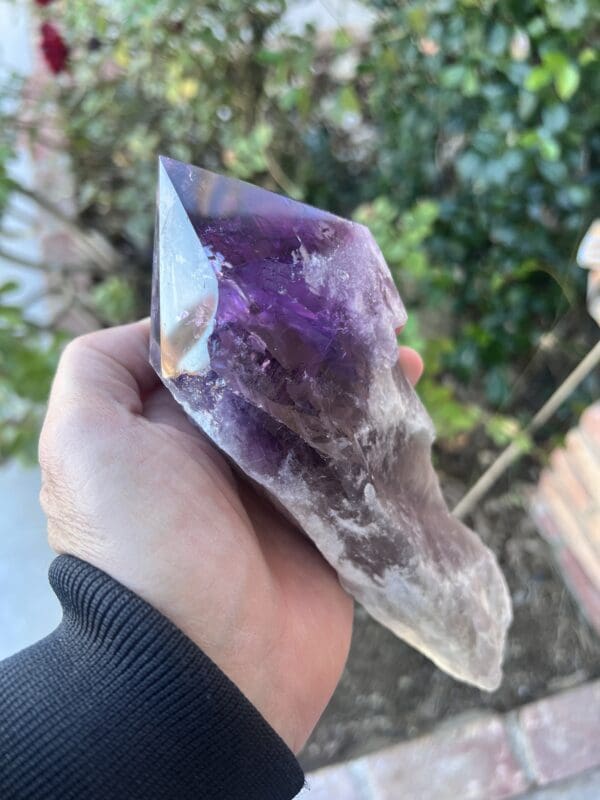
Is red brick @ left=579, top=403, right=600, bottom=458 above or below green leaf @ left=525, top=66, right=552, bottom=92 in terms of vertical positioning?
below

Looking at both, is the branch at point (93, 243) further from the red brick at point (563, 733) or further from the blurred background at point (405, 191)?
the red brick at point (563, 733)

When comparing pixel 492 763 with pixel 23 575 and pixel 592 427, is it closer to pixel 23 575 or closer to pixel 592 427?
pixel 592 427

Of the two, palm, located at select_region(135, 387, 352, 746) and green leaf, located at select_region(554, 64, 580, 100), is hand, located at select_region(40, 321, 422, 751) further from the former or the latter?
green leaf, located at select_region(554, 64, 580, 100)

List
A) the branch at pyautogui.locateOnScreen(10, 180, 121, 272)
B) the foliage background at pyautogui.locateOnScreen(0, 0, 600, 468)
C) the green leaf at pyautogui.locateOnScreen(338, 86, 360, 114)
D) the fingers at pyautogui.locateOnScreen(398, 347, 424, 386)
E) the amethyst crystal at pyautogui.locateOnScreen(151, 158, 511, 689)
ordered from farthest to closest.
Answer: the branch at pyautogui.locateOnScreen(10, 180, 121, 272) < the green leaf at pyautogui.locateOnScreen(338, 86, 360, 114) < the foliage background at pyautogui.locateOnScreen(0, 0, 600, 468) < the fingers at pyautogui.locateOnScreen(398, 347, 424, 386) < the amethyst crystal at pyautogui.locateOnScreen(151, 158, 511, 689)

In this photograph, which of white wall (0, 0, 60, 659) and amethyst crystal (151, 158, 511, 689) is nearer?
amethyst crystal (151, 158, 511, 689)

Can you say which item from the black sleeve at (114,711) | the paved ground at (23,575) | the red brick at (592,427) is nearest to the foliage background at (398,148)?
the red brick at (592,427)

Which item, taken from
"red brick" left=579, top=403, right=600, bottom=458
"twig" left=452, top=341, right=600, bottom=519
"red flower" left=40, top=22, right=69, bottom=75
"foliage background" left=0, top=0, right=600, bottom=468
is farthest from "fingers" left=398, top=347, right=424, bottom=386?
"red flower" left=40, top=22, right=69, bottom=75

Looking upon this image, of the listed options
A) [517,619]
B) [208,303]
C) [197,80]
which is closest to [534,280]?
Result: [517,619]

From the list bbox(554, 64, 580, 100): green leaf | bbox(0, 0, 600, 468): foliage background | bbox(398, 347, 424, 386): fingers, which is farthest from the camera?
bbox(0, 0, 600, 468): foliage background
